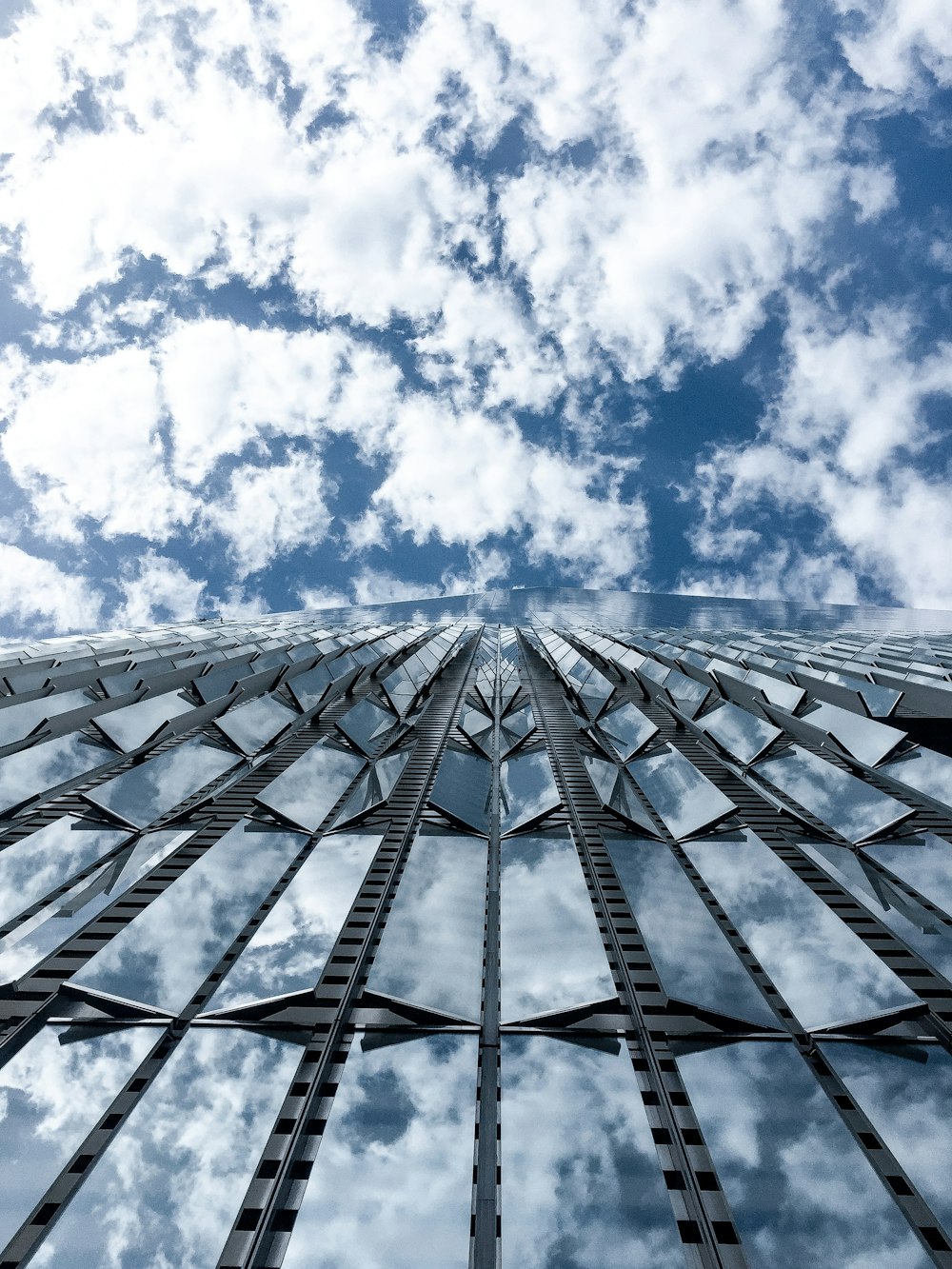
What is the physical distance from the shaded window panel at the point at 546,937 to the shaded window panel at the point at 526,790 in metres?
0.90

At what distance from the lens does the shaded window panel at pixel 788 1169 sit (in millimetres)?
3021

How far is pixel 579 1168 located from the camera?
3389 millimetres

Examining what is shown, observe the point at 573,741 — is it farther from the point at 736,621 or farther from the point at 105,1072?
the point at 736,621

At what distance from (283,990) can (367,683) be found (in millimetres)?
13151

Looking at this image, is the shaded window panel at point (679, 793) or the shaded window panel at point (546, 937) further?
the shaded window panel at point (679, 793)

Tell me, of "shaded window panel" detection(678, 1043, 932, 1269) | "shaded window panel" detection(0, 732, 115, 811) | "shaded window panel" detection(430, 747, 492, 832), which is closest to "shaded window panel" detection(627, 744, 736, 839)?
"shaded window panel" detection(430, 747, 492, 832)

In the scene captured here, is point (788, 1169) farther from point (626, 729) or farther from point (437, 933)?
point (626, 729)

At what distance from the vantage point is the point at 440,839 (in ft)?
22.7

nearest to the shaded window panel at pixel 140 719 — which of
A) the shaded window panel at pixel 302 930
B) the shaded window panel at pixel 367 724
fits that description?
the shaded window panel at pixel 367 724

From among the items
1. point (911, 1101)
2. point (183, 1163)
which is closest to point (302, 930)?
point (183, 1163)

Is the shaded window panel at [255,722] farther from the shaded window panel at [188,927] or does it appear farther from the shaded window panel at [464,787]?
the shaded window panel at [188,927]

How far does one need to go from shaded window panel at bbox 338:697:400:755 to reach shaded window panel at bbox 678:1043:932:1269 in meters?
7.39

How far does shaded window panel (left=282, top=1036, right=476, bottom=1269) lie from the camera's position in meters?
3.06

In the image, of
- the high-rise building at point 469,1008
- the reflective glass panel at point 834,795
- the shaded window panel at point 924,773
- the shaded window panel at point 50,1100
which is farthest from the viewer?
the shaded window panel at point 924,773
